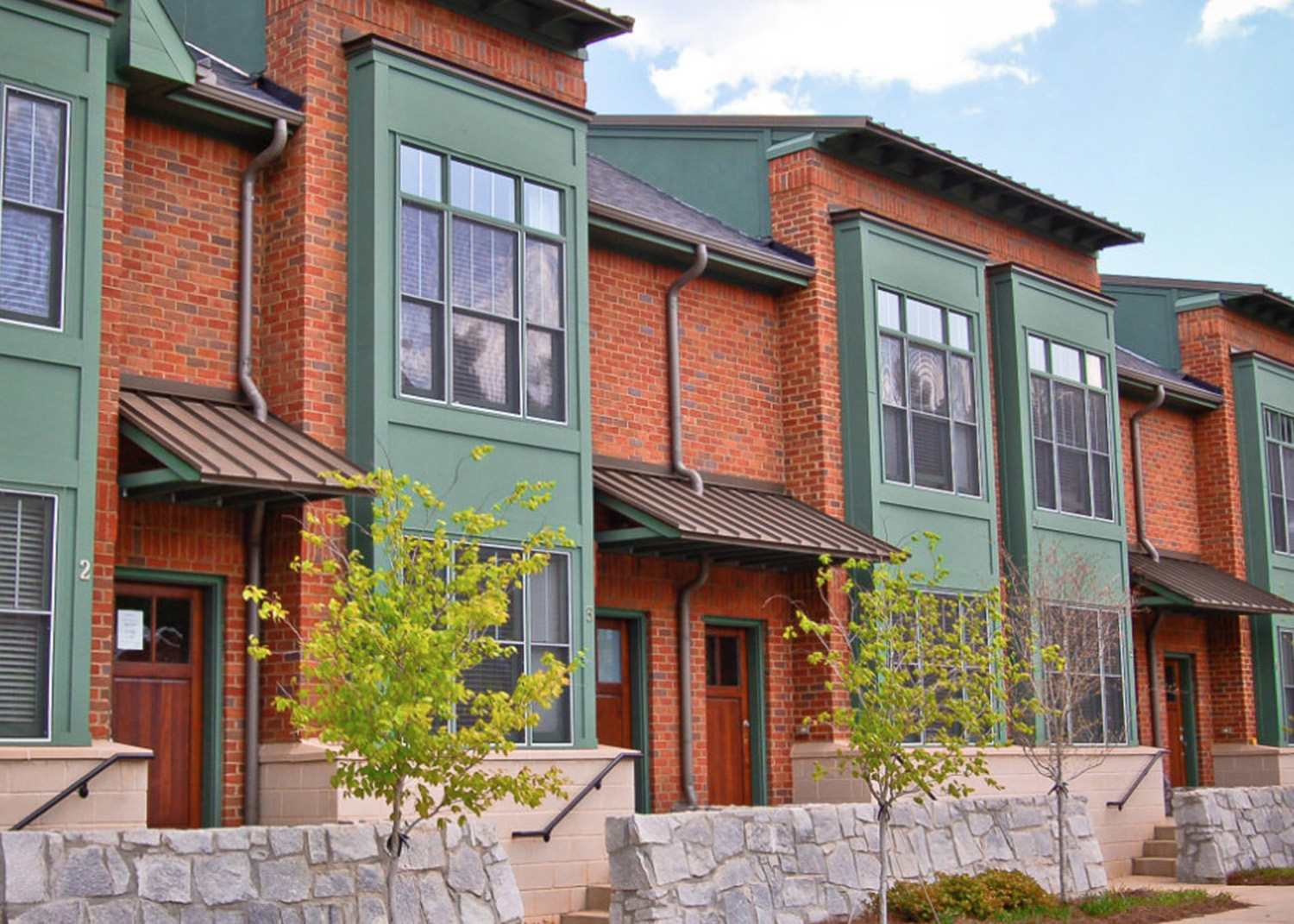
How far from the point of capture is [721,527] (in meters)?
16.8

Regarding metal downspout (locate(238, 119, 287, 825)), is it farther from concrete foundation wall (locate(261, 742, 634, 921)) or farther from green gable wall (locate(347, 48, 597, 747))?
green gable wall (locate(347, 48, 597, 747))

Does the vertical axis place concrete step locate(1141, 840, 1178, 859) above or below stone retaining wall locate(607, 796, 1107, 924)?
below

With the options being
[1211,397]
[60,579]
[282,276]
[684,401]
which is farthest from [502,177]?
[1211,397]

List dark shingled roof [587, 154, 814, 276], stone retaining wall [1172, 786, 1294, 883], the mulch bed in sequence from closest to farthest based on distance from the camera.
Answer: the mulch bed → dark shingled roof [587, 154, 814, 276] → stone retaining wall [1172, 786, 1294, 883]

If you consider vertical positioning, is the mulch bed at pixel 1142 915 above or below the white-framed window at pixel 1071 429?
below

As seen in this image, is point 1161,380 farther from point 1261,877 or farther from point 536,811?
point 536,811

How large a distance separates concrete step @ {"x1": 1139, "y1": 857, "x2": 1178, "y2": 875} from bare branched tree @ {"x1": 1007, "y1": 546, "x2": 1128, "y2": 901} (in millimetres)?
1502

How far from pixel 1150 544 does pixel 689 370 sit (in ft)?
32.5

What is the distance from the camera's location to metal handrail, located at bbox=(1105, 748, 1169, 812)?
22.3 meters

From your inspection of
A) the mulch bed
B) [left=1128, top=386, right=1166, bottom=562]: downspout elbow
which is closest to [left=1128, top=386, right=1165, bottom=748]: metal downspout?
[left=1128, top=386, right=1166, bottom=562]: downspout elbow

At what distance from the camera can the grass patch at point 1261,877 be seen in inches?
816

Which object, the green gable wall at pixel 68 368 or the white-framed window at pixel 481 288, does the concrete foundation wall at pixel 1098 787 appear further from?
the green gable wall at pixel 68 368

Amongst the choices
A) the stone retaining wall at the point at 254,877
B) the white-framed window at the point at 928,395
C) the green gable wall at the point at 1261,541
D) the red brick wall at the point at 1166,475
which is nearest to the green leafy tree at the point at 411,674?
the stone retaining wall at the point at 254,877

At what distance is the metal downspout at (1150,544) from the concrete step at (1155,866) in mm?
3080
